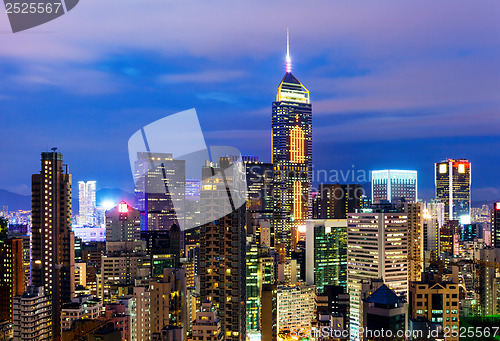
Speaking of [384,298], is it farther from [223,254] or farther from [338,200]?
[338,200]

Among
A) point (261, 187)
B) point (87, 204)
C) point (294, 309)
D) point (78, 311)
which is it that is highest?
point (261, 187)

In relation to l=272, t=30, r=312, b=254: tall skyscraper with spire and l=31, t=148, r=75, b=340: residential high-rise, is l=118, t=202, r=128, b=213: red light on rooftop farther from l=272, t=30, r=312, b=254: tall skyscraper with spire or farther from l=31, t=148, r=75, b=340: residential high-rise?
l=272, t=30, r=312, b=254: tall skyscraper with spire

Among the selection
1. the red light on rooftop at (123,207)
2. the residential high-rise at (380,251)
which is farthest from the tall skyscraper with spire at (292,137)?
the residential high-rise at (380,251)

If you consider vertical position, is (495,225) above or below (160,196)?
below

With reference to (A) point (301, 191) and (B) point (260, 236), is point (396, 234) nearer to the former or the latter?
(B) point (260, 236)

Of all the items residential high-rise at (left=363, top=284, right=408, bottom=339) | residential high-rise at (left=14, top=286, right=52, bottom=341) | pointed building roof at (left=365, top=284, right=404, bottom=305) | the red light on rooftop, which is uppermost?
the red light on rooftop

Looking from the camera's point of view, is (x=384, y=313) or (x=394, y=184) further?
(x=394, y=184)

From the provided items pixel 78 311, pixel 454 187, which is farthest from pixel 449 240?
pixel 78 311

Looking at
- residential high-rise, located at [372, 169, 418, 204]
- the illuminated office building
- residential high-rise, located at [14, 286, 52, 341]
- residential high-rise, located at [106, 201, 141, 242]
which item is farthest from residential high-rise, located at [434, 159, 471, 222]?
residential high-rise, located at [14, 286, 52, 341]
